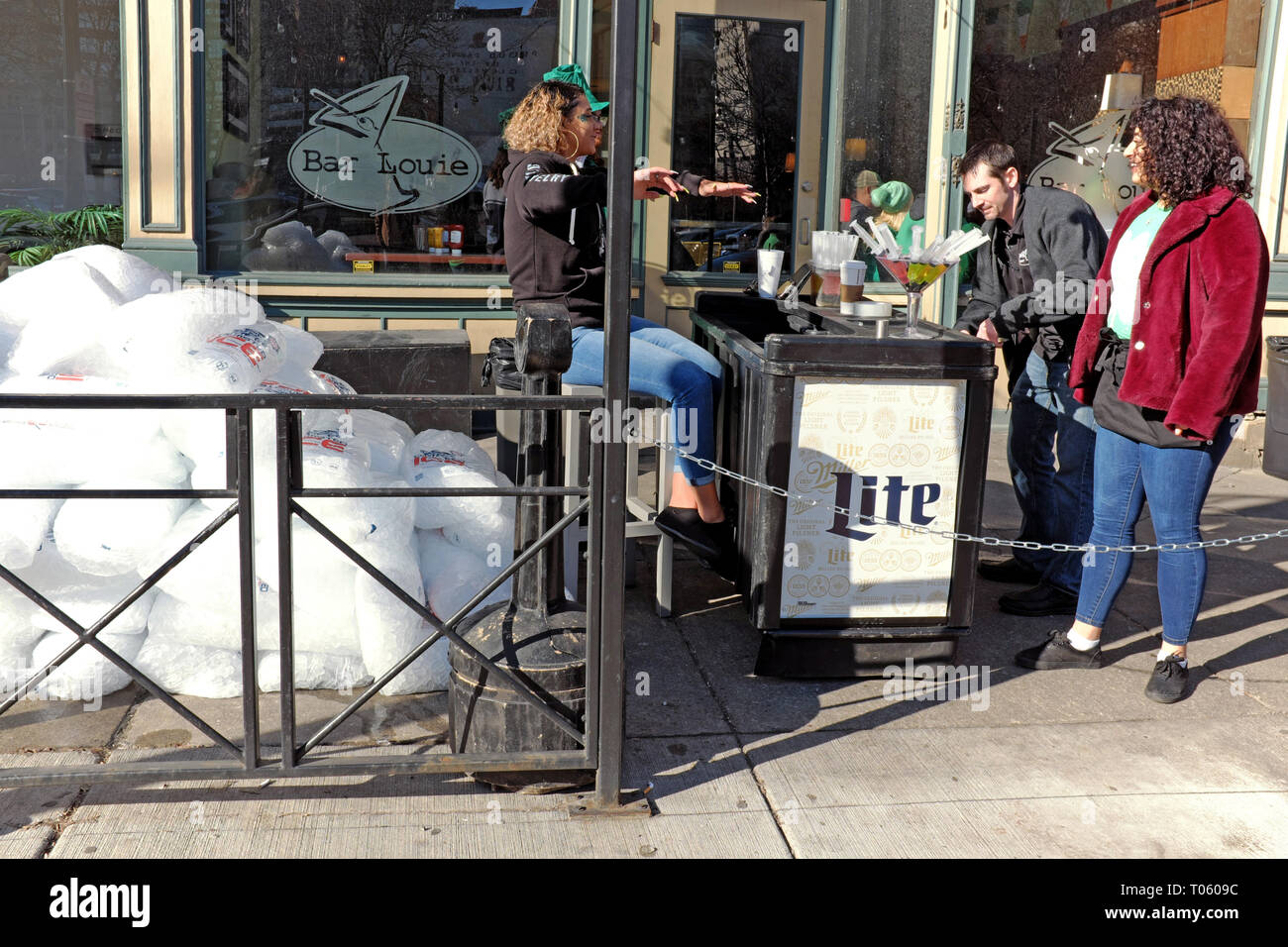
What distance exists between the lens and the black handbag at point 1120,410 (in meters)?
4.07

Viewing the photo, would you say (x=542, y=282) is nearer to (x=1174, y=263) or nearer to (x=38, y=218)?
(x=1174, y=263)

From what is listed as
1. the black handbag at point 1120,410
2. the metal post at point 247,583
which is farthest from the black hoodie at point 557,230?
the metal post at point 247,583

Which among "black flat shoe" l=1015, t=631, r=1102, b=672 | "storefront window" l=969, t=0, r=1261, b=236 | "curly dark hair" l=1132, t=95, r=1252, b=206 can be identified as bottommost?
"black flat shoe" l=1015, t=631, r=1102, b=672

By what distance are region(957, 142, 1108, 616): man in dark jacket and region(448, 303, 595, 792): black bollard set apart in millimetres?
2180

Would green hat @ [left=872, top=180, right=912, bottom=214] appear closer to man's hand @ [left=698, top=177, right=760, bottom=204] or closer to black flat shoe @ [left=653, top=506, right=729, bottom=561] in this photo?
man's hand @ [left=698, top=177, right=760, bottom=204]

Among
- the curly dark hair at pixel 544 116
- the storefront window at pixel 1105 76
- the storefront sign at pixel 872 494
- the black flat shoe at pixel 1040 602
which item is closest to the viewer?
the storefront sign at pixel 872 494

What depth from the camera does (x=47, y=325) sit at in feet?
14.9

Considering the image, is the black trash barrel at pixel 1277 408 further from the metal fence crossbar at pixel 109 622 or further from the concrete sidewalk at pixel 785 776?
the metal fence crossbar at pixel 109 622

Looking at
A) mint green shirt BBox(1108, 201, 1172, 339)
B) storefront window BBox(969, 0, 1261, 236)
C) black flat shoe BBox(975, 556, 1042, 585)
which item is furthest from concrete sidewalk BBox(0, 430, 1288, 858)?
storefront window BBox(969, 0, 1261, 236)

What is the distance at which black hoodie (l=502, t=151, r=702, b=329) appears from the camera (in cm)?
446

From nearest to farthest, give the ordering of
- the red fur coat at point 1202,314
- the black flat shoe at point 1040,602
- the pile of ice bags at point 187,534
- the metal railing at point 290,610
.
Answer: the metal railing at point 290,610 → the red fur coat at point 1202,314 → the pile of ice bags at point 187,534 → the black flat shoe at point 1040,602

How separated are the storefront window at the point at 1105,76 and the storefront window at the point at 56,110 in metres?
5.62

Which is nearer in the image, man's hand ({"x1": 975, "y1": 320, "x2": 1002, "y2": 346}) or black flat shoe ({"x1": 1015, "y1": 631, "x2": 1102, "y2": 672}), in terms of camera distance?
black flat shoe ({"x1": 1015, "y1": 631, "x2": 1102, "y2": 672})
